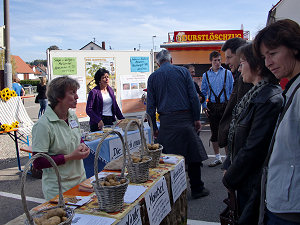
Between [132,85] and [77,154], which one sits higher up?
[132,85]

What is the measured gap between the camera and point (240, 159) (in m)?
1.63

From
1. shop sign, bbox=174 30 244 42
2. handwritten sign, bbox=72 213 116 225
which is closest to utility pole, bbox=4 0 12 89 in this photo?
handwritten sign, bbox=72 213 116 225

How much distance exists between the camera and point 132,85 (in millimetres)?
7707

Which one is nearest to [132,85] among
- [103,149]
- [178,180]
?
[103,149]

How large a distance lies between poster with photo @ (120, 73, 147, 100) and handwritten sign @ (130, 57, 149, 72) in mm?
165

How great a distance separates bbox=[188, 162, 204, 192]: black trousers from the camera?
3.42m

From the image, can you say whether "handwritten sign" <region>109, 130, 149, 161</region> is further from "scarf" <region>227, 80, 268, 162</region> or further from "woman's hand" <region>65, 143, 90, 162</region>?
"scarf" <region>227, 80, 268, 162</region>

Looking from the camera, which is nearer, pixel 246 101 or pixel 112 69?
pixel 246 101

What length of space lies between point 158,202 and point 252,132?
83 centimetres

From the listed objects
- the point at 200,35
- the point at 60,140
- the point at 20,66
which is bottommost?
the point at 60,140

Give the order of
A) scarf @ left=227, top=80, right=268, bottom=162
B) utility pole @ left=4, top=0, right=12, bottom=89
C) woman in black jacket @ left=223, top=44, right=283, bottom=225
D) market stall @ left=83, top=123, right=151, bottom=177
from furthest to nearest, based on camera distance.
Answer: utility pole @ left=4, top=0, right=12, bottom=89, market stall @ left=83, top=123, right=151, bottom=177, scarf @ left=227, top=80, right=268, bottom=162, woman in black jacket @ left=223, top=44, right=283, bottom=225

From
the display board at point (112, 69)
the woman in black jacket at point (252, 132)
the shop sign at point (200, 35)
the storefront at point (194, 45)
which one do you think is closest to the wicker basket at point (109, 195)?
the woman in black jacket at point (252, 132)

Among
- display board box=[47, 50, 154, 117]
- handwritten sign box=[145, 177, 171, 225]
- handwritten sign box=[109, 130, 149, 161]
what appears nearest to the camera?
handwritten sign box=[145, 177, 171, 225]

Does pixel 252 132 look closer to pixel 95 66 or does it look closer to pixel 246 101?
pixel 246 101
